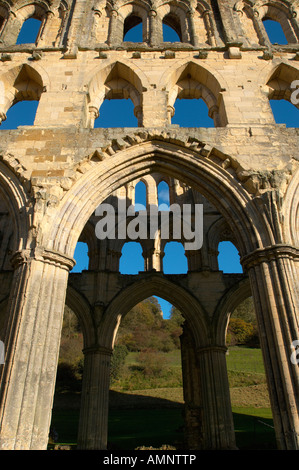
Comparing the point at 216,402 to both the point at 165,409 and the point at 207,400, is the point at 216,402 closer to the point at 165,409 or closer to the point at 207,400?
→ the point at 207,400

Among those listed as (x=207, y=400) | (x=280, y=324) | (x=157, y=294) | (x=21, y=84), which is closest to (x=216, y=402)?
(x=207, y=400)

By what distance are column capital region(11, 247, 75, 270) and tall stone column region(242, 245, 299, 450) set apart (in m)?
3.72

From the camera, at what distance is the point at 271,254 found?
7.01m

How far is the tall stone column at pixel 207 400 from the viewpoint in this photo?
11.0 m

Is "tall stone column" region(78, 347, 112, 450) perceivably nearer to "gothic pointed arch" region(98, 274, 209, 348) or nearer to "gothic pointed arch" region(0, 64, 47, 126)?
"gothic pointed arch" region(98, 274, 209, 348)

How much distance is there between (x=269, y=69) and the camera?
33.9ft

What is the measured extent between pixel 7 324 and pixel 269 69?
964 centimetres

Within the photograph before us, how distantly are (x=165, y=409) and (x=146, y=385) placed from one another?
4.25m

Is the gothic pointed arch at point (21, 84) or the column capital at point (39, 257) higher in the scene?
the gothic pointed arch at point (21, 84)

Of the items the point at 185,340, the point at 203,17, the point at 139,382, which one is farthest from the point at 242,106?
the point at 139,382

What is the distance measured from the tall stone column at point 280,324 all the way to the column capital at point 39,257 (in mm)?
3724

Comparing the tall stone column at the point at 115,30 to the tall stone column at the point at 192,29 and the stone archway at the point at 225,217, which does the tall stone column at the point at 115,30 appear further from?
the stone archway at the point at 225,217

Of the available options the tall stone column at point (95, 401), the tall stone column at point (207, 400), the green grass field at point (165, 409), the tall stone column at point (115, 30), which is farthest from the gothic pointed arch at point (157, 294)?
the tall stone column at point (115, 30)

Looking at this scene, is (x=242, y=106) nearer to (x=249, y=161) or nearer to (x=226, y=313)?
(x=249, y=161)
